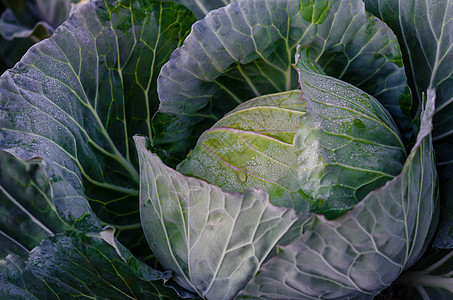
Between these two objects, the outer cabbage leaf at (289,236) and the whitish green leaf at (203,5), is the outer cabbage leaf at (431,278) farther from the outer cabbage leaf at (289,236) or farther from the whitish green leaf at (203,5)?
the whitish green leaf at (203,5)

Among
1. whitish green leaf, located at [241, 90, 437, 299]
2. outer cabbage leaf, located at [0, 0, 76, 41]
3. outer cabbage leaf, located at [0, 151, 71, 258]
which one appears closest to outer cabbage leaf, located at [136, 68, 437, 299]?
whitish green leaf, located at [241, 90, 437, 299]

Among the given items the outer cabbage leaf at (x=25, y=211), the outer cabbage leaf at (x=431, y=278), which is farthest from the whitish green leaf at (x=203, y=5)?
the outer cabbage leaf at (x=431, y=278)

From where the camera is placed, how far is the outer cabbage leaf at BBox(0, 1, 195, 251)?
1.13 metres

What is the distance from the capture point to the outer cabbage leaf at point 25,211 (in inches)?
57.3

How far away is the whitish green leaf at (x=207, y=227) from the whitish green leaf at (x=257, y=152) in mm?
115

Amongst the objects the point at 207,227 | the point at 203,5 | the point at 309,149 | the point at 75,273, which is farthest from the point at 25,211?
the point at 309,149

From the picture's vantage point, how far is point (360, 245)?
2.98 feet

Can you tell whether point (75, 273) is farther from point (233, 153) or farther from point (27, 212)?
point (233, 153)

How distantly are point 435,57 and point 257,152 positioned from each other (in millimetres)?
567

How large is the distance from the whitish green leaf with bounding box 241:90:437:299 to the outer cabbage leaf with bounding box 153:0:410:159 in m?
0.32

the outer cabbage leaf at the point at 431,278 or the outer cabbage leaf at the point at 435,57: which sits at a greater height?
the outer cabbage leaf at the point at 435,57

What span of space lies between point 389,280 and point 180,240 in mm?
478

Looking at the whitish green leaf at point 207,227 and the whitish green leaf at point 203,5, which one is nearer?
the whitish green leaf at point 207,227

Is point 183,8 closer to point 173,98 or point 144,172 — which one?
point 173,98
